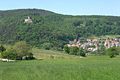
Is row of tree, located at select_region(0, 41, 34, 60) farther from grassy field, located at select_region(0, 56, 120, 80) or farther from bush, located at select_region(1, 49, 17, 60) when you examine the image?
grassy field, located at select_region(0, 56, 120, 80)

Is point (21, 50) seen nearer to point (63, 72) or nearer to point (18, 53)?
point (18, 53)

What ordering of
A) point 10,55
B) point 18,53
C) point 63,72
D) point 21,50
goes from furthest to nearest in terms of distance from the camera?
point 21,50 → point 18,53 → point 10,55 → point 63,72

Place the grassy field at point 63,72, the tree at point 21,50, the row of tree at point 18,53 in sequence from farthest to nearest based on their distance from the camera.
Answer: the tree at point 21,50 → the row of tree at point 18,53 → the grassy field at point 63,72

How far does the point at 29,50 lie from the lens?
112 metres

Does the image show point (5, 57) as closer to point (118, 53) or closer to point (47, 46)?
point (118, 53)

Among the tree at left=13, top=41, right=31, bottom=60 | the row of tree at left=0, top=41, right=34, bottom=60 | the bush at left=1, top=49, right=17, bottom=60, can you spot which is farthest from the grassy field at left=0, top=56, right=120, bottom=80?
the tree at left=13, top=41, right=31, bottom=60

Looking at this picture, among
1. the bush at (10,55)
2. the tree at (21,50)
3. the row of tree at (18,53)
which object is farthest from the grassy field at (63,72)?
the tree at (21,50)

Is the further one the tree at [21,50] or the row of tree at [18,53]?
the tree at [21,50]

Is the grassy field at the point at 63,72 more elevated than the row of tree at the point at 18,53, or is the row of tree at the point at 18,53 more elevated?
the grassy field at the point at 63,72

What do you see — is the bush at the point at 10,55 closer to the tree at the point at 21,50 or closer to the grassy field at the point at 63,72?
the tree at the point at 21,50

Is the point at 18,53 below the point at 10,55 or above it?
below

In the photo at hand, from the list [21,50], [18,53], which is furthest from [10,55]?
A: [21,50]

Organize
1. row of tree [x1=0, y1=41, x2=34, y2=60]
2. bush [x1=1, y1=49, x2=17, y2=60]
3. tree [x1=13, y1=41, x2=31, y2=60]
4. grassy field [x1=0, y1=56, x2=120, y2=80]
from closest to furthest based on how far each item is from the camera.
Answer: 1. grassy field [x1=0, y1=56, x2=120, y2=80]
2. bush [x1=1, y1=49, x2=17, y2=60]
3. row of tree [x1=0, y1=41, x2=34, y2=60]
4. tree [x1=13, y1=41, x2=31, y2=60]

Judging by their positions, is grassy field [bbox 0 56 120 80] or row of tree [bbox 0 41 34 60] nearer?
grassy field [bbox 0 56 120 80]
